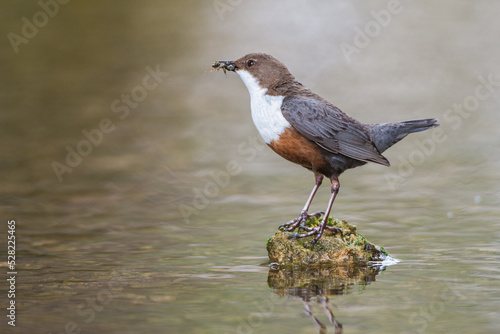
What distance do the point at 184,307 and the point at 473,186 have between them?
5073 mm

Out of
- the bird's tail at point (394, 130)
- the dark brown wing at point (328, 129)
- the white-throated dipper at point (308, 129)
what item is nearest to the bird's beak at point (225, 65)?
the white-throated dipper at point (308, 129)

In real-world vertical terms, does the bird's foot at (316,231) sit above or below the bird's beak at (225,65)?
below

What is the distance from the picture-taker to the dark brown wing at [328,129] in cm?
618

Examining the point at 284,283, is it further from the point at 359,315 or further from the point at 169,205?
the point at 169,205

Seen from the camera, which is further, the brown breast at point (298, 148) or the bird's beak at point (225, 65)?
the bird's beak at point (225, 65)

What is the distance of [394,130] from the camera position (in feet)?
21.0

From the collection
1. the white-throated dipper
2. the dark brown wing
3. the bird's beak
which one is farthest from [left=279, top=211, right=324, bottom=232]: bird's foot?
the bird's beak

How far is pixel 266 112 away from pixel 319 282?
4.83 feet

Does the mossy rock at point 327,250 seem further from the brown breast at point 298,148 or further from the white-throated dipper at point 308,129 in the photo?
the brown breast at point 298,148

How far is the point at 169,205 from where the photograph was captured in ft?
28.7

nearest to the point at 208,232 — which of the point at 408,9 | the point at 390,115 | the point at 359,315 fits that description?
the point at 359,315

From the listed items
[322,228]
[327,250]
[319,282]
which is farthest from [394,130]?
[319,282]

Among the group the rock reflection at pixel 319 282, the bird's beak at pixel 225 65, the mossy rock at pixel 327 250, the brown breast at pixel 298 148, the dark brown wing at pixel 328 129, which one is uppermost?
the bird's beak at pixel 225 65

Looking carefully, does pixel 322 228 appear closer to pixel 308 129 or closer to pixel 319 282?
pixel 319 282
